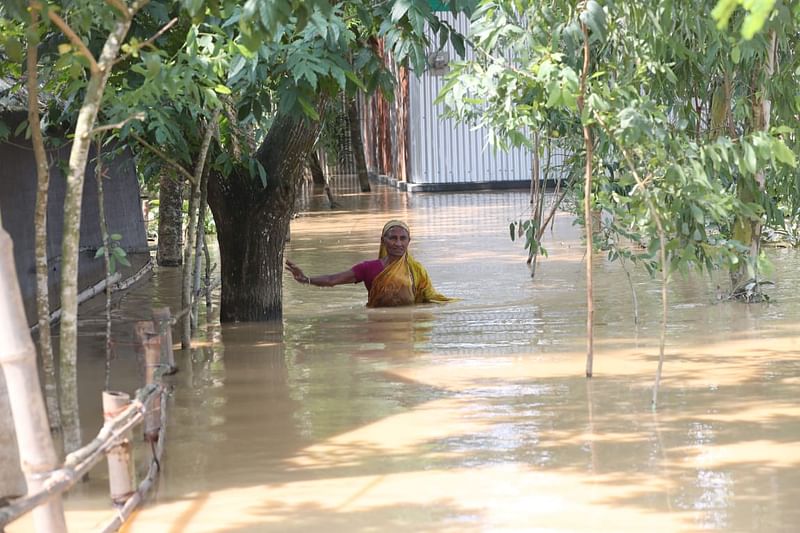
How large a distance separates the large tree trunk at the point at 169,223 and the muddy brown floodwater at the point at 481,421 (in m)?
3.06

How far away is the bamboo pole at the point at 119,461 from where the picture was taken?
191 inches

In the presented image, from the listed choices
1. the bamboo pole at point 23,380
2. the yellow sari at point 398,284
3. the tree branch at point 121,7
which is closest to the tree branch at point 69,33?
the tree branch at point 121,7

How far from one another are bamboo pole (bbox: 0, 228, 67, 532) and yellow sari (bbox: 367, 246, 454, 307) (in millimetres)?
7114

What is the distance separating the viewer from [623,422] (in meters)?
6.24

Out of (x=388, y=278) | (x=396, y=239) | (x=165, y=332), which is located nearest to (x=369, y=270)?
(x=388, y=278)

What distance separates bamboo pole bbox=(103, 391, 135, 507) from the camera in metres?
4.84

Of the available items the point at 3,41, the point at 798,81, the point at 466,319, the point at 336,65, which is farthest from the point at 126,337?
the point at 798,81

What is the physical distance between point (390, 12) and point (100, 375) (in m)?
2.88

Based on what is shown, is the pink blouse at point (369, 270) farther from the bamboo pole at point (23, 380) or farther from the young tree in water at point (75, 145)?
the bamboo pole at point (23, 380)

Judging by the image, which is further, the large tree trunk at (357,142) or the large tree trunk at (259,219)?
the large tree trunk at (357,142)

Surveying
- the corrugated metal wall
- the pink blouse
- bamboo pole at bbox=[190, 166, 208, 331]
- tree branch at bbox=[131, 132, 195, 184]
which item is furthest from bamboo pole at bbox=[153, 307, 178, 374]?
the corrugated metal wall

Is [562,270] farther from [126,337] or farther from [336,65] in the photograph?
[336,65]

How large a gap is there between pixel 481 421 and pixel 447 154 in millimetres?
22981

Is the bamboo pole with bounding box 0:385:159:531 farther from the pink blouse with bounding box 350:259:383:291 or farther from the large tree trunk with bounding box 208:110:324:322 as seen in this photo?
the pink blouse with bounding box 350:259:383:291
